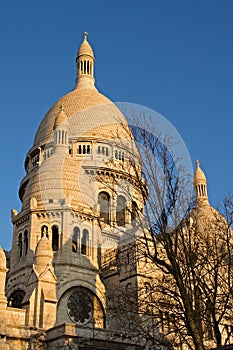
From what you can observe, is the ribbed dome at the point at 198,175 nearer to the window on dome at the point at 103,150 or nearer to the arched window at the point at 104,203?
the window on dome at the point at 103,150

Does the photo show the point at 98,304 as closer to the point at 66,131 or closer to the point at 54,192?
the point at 54,192

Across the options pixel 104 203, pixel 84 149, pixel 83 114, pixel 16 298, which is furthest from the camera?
pixel 83 114

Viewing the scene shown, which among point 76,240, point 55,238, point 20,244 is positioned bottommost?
point 76,240

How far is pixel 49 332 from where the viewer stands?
31609mm

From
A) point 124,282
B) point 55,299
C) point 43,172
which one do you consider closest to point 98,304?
point 124,282

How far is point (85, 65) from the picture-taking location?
70.4 metres

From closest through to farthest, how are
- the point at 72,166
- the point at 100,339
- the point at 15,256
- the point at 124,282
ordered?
the point at 100,339 < the point at 124,282 < the point at 15,256 < the point at 72,166

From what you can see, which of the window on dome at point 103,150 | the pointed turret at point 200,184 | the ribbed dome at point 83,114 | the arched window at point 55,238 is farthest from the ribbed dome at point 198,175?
Answer: the arched window at point 55,238

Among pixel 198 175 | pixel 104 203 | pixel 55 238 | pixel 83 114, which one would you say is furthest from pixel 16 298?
pixel 198 175

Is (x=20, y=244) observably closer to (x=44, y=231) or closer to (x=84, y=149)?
(x=44, y=231)

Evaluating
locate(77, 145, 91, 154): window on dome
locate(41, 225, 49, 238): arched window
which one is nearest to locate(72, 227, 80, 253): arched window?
locate(41, 225, 49, 238): arched window

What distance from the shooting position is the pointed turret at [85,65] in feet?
225

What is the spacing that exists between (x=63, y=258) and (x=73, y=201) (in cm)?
517

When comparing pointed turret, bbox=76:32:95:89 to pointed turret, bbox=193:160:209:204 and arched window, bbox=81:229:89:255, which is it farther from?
arched window, bbox=81:229:89:255
